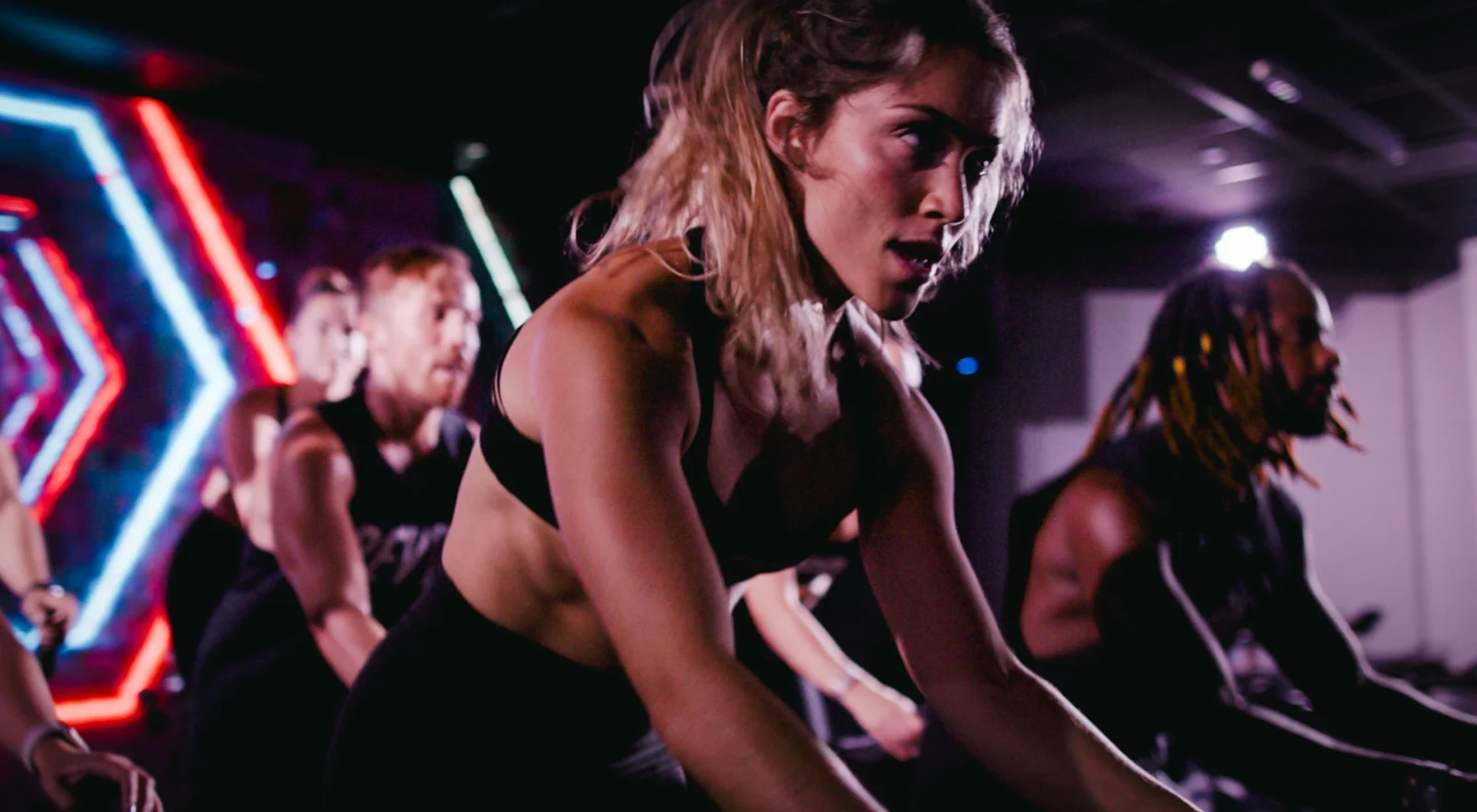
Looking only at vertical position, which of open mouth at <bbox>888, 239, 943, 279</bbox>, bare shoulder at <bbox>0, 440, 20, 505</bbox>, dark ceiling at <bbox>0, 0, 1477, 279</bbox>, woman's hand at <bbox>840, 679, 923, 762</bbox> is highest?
dark ceiling at <bbox>0, 0, 1477, 279</bbox>

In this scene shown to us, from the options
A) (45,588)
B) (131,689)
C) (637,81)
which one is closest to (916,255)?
(45,588)

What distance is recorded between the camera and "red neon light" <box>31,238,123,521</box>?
4387 mm

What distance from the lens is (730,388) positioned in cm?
112

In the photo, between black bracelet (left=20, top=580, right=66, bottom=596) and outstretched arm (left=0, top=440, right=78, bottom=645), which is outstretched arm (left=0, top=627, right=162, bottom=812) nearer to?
black bracelet (left=20, top=580, right=66, bottom=596)

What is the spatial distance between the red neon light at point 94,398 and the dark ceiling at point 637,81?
0.72 m

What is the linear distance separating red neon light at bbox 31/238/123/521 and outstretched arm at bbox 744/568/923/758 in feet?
9.38

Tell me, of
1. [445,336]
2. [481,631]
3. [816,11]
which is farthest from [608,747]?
[445,336]

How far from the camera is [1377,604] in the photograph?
8.59 meters

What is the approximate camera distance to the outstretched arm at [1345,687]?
1.98 m

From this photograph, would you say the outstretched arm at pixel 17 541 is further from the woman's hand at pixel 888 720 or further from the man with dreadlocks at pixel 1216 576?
the man with dreadlocks at pixel 1216 576

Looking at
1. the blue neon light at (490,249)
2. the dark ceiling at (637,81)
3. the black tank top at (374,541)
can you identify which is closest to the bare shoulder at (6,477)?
the black tank top at (374,541)

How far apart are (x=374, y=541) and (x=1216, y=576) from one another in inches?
68.5

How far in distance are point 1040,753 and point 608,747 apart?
0.45 m

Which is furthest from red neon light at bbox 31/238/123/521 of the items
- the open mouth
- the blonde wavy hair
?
the open mouth
